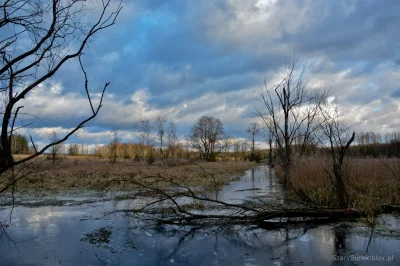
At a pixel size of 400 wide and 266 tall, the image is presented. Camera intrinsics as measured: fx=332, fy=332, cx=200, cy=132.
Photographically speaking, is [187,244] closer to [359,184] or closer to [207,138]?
[359,184]

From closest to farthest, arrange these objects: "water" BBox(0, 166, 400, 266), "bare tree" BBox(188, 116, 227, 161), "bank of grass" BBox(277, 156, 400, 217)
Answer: "water" BBox(0, 166, 400, 266), "bank of grass" BBox(277, 156, 400, 217), "bare tree" BBox(188, 116, 227, 161)

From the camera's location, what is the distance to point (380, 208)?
957 cm

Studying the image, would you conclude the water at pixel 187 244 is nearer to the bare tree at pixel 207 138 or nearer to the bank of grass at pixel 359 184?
the bank of grass at pixel 359 184

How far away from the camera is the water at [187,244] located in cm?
602

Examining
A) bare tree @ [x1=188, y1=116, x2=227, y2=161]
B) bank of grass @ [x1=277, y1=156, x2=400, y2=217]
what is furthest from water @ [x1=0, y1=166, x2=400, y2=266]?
bare tree @ [x1=188, y1=116, x2=227, y2=161]

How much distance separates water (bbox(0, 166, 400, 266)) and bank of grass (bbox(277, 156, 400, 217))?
963 mm

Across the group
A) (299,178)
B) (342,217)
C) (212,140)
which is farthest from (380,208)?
(212,140)

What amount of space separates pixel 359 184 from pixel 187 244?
8.40 meters

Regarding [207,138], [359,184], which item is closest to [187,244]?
[359,184]

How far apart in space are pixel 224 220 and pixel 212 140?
7013 cm

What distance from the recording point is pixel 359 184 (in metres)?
12.6

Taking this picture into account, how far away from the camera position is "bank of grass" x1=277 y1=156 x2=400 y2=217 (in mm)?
10162

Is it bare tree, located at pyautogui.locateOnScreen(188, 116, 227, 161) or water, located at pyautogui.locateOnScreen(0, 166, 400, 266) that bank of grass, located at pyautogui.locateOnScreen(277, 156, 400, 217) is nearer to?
water, located at pyautogui.locateOnScreen(0, 166, 400, 266)

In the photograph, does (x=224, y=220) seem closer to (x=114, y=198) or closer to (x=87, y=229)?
(x=87, y=229)
